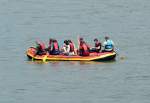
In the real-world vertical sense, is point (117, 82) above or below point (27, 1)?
below

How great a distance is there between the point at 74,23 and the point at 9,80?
75.5 ft

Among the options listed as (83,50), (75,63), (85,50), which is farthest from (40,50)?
(85,50)

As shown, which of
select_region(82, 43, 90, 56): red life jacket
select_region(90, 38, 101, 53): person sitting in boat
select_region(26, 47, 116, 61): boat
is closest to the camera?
select_region(82, 43, 90, 56): red life jacket

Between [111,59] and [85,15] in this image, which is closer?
[111,59]

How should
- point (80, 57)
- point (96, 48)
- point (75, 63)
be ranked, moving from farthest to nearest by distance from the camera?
point (96, 48) < point (80, 57) < point (75, 63)

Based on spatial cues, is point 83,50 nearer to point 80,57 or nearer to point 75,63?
point 80,57

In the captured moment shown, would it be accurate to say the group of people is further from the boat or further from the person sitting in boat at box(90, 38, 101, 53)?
the boat

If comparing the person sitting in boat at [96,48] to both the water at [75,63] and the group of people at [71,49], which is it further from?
the water at [75,63]

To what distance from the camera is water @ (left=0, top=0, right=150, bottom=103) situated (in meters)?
49.1

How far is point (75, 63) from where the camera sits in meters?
56.5

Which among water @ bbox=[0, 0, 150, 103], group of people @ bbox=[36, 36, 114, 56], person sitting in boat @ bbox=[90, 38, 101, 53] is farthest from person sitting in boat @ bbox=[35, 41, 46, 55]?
person sitting in boat @ bbox=[90, 38, 101, 53]

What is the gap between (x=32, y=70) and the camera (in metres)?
55.3

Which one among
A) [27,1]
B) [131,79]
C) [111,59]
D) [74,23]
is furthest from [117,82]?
[27,1]

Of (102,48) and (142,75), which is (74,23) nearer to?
(102,48)
